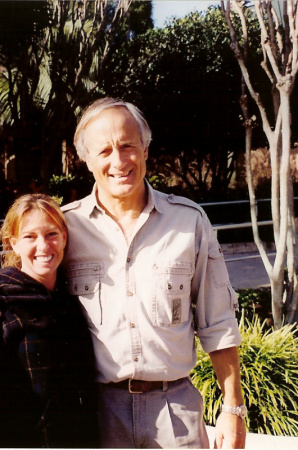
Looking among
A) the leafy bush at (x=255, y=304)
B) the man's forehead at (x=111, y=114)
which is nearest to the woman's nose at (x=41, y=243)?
the man's forehead at (x=111, y=114)

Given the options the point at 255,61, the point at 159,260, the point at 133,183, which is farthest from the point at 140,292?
the point at 255,61

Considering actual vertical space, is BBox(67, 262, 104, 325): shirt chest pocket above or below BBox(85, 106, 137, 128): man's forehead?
below

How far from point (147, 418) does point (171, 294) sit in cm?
37

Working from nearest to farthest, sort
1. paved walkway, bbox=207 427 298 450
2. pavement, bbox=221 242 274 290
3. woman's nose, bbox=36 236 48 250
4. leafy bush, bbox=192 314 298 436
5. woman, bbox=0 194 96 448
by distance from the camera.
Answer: woman, bbox=0 194 96 448, woman's nose, bbox=36 236 48 250, paved walkway, bbox=207 427 298 450, leafy bush, bbox=192 314 298 436, pavement, bbox=221 242 274 290

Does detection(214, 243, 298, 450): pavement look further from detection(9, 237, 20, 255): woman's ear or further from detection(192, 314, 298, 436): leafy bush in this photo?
detection(9, 237, 20, 255): woman's ear

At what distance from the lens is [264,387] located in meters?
2.81

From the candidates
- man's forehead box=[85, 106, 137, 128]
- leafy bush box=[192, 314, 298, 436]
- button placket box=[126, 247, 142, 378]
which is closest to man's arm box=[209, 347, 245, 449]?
button placket box=[126, 247, 142, 378]

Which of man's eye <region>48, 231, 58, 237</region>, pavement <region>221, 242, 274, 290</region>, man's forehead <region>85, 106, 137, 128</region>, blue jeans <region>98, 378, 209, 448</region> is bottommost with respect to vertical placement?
pavement <region>221, 242, 274, 290</region>

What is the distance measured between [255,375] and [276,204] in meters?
1.40

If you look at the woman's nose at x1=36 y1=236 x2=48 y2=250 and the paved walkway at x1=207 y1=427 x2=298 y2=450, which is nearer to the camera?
the woman's nose at x1=36 y1=236 x2=48 y2=250

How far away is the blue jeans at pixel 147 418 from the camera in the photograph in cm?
143

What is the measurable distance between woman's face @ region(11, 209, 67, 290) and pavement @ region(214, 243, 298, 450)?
5.74ft

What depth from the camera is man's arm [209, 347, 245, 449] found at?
1515mm

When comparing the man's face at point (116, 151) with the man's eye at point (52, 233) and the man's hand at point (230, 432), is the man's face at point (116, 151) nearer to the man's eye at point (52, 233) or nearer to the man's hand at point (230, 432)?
the man's eye at point (52, 233)
